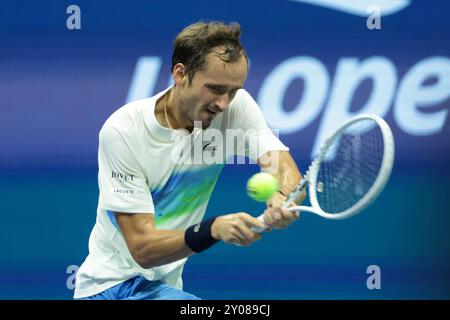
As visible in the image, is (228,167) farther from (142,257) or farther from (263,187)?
(263,187)

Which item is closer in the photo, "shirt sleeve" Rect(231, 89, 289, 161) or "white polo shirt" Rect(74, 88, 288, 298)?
"white polo shirt" Rect(74, 88, 288, 298)

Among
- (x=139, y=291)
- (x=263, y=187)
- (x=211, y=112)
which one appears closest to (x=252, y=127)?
(x=211, y=112)

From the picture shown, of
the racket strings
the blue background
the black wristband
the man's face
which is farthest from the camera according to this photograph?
the blue background

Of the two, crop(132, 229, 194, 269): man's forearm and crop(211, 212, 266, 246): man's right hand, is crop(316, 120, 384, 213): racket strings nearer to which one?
crop(211, 212, 266, 246): man's right hand

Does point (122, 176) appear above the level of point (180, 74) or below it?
below

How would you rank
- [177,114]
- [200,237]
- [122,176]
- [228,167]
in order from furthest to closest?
1. [228,167]
2. [177,114]
3. [122,176]
4. [200,237]

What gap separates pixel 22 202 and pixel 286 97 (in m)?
1.56

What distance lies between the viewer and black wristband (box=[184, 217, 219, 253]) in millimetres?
3412

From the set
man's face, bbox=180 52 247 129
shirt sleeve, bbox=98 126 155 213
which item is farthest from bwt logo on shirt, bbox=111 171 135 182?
man's face, bbox=180 52 247 129

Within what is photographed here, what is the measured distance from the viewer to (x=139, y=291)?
3922 mm

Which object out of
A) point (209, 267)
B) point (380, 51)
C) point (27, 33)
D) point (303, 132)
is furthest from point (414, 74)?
point (27, 33)

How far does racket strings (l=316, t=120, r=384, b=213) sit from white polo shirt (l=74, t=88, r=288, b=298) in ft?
0.88

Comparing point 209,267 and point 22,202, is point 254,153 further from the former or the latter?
point 22,202

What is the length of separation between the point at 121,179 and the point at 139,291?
0.47 meters
